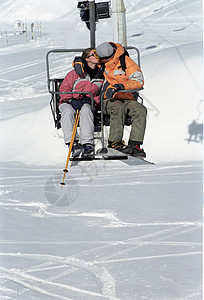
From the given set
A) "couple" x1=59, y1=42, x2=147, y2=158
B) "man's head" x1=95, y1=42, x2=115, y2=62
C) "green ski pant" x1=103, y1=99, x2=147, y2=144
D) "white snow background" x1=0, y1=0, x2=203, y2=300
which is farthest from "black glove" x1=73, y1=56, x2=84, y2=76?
"white snow background" x1=0, y1=0, x2=203, y2=300

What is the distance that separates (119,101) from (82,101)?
1.43ft

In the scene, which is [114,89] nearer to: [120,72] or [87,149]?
[120,72]

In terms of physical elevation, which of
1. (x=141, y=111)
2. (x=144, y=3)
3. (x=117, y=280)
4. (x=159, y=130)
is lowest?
(x=117, y=280)

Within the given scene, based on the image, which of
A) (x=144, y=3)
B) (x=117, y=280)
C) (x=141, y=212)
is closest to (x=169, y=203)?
(x=141, y=212)

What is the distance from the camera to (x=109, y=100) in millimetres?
6332

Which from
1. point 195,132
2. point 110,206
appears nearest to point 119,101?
point 110,206

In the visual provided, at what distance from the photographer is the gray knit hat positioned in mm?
6094

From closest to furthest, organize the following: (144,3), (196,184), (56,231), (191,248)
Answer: (191,248) → (56,231) → (196,184) → (144,3)

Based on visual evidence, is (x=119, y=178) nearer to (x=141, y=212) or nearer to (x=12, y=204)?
(x=141, y=212)

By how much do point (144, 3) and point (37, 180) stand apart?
77.9ft

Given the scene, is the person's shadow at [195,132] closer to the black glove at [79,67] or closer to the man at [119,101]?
the man at [119,101]

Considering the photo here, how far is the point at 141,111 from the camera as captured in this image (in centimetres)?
623

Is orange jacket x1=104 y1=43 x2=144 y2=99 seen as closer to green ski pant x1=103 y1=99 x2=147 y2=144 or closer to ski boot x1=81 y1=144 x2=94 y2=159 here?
green ski pant x1=103 y1=99 x2=147 y2=144

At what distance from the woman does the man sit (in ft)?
0.53
